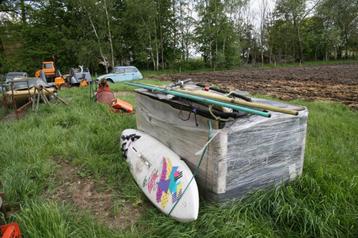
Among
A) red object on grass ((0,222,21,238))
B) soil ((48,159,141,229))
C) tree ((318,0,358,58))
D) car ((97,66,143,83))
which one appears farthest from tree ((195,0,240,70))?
red object on grass ((0,222,21,238))

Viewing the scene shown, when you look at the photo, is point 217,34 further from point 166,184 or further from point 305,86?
point 166,184

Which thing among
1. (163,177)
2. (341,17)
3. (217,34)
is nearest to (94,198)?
(163,177)

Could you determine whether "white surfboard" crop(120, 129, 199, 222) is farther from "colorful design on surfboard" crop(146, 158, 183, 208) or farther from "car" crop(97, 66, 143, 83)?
"car" crop(97, 66, 143, 83)

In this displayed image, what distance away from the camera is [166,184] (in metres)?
2.09

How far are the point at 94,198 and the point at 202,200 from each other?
1065 millimetres

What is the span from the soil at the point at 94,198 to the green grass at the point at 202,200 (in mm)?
A: 75

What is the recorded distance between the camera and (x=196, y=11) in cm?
2509

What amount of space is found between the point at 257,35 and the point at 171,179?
3401cm

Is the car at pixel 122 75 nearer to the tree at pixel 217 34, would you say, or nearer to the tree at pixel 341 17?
the tree at pixel 217 34

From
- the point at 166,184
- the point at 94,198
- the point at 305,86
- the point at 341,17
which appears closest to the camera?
the point at 166,184

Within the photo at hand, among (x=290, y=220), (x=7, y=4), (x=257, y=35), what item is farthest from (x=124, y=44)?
(x=290, y=220)

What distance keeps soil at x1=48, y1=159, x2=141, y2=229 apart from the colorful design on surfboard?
0.81 feet

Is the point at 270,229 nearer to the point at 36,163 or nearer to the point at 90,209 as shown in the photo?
the point at 90,209

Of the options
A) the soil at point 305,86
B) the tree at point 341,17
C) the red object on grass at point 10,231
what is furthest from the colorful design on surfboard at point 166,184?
the tree at point 341,17
